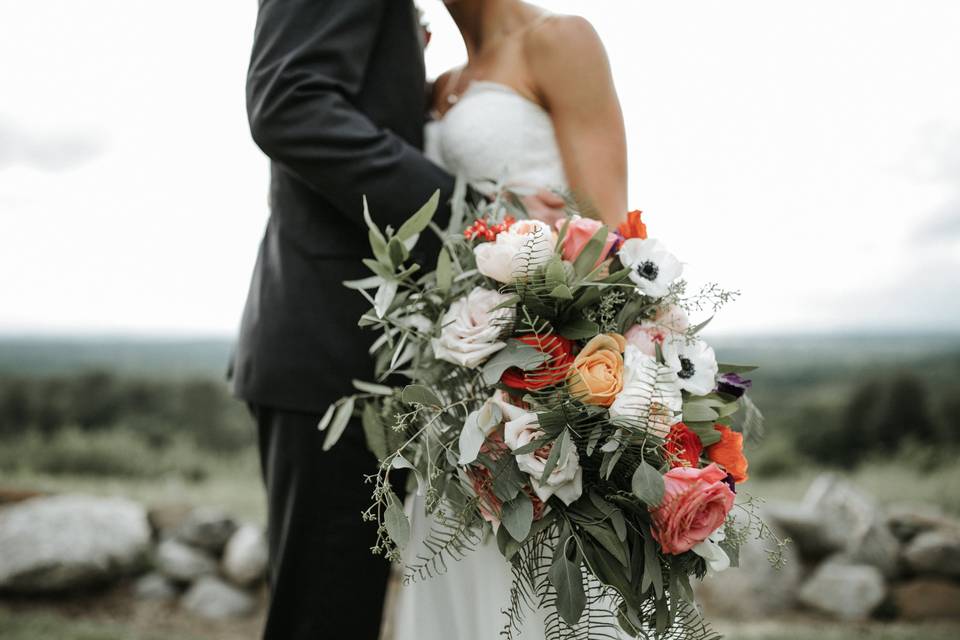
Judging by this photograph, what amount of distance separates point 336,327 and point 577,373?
0.70 m

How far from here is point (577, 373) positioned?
4.27 feet

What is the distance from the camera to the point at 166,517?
4.85 metres

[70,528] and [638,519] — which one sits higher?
[638,519]

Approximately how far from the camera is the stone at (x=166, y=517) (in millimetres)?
4781

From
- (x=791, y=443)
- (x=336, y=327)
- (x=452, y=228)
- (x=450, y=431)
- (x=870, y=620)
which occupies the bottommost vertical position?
(x=870, y=620)

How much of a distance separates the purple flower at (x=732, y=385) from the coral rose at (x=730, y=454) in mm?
72

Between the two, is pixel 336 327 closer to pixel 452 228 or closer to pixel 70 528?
pixel 452 228

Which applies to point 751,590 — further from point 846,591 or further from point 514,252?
point 514,252

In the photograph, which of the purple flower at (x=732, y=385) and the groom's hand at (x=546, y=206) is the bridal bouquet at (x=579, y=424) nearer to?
the purple flower at (x=732, y=385)

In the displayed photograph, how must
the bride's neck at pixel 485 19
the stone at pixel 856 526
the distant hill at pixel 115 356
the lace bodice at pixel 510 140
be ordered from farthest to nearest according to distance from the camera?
the distant hill at pixel 115 356
the stone at pixel 856 526
the bride's neck at pixel 485 19
the lace bodice at pixel 510 140

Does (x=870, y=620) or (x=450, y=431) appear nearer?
(x=450, y=431)

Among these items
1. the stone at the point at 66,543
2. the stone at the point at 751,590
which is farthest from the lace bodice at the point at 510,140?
the stone at the point at 66,543

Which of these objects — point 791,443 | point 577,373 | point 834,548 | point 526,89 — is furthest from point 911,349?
point 577,373

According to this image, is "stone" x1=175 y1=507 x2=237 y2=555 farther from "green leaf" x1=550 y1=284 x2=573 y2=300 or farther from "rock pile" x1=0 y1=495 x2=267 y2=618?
"green leaf" x1=550 y1=284 x2=573 y2=300
